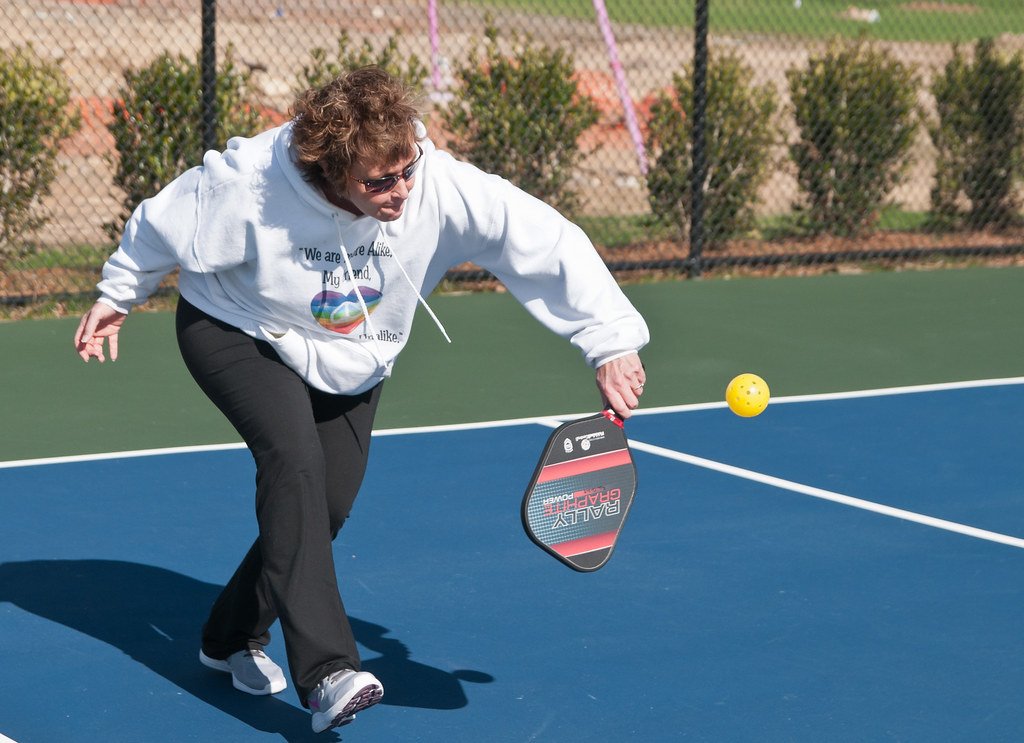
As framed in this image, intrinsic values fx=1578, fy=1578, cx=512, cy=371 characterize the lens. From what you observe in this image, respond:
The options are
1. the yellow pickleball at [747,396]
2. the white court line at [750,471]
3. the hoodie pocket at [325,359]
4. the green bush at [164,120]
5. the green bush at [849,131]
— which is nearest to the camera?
the hoodie pocket at [325,359]

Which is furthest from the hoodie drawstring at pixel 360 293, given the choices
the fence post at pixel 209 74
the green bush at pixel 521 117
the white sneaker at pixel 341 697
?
the green bush at pixel 521 117

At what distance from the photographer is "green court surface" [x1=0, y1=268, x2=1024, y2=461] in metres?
7.80

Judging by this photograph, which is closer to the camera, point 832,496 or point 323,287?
point 323,287

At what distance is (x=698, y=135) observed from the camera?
12.1 m

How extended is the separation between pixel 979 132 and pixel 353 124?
1107 cm

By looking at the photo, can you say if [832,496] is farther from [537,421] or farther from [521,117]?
[521,117]

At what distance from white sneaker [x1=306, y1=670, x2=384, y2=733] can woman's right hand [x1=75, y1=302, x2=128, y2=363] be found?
1.12 m

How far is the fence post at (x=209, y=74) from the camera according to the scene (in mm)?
10461


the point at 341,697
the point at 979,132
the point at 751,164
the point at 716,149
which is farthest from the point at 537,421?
the point at 979,132

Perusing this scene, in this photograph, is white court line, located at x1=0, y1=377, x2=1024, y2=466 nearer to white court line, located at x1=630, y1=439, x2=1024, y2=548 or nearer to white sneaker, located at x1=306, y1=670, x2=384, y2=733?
white court line, located at x1=630, y1=439, x2=1024, y2=548

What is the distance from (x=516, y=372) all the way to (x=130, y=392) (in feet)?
6.96

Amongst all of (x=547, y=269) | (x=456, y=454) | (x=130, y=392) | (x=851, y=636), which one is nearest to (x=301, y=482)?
(x=547, y=269)

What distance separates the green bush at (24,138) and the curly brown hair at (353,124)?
7.09 metres

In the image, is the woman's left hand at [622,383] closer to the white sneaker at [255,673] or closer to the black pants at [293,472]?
the black pants at [293,472]
